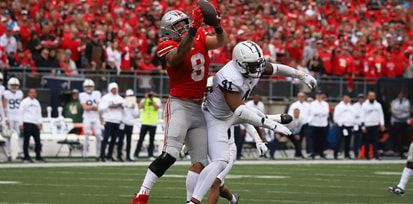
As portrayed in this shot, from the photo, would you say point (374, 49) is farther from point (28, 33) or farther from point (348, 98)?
point (28, 33)

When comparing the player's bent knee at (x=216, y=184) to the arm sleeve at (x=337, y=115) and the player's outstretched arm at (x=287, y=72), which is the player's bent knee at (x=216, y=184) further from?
the arm sleeve at (x=337, y=115)

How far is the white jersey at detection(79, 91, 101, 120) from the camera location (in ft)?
67.1

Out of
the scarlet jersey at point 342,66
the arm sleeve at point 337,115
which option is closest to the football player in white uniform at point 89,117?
the arm sleeve at point 337,115

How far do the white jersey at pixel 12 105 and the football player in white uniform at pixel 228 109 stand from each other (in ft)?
36.2

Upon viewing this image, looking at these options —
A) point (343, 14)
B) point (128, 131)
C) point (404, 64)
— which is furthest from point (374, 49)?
point (128, 131)

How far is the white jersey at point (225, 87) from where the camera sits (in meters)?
9.06

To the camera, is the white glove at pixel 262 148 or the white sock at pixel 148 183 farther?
the white glove at pixel 262 148

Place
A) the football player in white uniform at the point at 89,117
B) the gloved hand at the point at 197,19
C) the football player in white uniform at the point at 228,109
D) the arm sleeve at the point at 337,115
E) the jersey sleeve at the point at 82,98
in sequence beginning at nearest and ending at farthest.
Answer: the gloved hand at the point at 197,19
the football player in white uniform at the point at 228,109
the football player in white uniform at the point at 89,117
the jersey sleeve at the point at 82,98
the arm sleeve at the point at 337,115

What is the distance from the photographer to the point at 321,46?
25109 mm

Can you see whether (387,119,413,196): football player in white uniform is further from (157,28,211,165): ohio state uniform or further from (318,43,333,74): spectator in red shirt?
(318,43,333,74): spectator in red shirt

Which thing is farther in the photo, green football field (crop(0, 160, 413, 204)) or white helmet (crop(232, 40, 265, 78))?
green football field (crop(0, 160, 413, 204))

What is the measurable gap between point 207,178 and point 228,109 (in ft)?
2.39

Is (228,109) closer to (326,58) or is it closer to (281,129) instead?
(281,129)

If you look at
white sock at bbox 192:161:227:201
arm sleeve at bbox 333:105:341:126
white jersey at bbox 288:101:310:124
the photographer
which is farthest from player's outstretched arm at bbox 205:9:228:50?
arm sleeve at bbox 333:105:341:126
